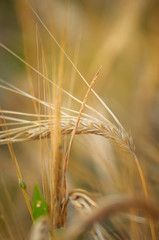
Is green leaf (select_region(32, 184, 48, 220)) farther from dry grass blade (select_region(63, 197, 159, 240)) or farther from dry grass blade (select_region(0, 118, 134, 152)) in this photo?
dry grass blade (select_region(63, 197, 159, 240))

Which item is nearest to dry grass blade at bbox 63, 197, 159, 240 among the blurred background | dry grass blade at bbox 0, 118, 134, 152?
dry grass blade at bbox 0, 118, 134, 152

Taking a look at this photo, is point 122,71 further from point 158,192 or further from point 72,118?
point 72,118

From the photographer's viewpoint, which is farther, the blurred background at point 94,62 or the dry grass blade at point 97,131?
the blurred background at point 94,62

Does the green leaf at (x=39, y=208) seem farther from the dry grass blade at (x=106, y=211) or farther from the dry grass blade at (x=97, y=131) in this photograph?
the dry grass blade at (x=106, y=211)

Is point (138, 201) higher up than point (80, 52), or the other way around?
point (80, 52)

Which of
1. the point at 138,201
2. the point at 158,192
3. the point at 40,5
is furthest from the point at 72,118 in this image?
the point at 40,5

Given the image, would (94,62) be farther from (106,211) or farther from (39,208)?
(106,211)

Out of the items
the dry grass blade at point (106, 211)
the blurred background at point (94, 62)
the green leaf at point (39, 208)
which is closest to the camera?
the dry grass blade at point (106, 211)

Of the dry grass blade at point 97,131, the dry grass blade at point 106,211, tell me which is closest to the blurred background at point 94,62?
the dry grass blade at point 97,131

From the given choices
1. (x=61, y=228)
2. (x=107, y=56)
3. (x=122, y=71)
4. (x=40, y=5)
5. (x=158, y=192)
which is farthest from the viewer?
(x=40, y=5)

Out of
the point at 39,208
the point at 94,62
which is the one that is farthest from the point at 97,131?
the point at 94,62

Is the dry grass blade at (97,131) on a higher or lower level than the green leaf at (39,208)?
higher
